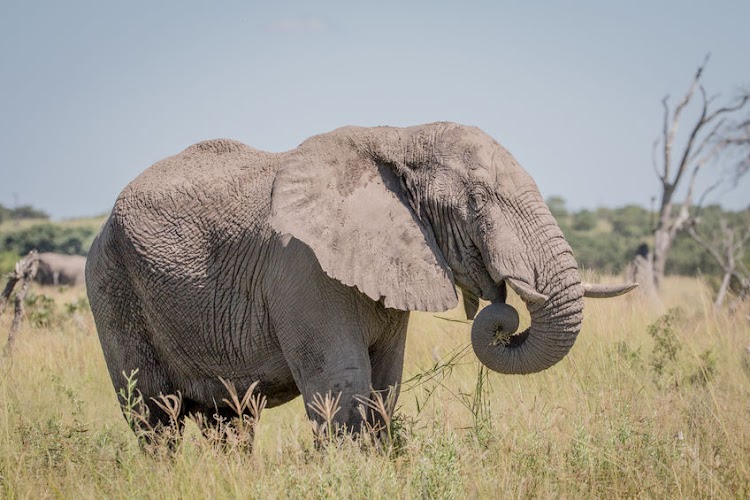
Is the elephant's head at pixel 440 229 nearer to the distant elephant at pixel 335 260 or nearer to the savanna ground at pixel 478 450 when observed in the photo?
the distant elephant at pixel 335 260

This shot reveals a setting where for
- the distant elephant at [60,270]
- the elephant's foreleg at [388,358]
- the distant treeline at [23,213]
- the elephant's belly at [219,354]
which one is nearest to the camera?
the elephant's foreleg at [388,358]

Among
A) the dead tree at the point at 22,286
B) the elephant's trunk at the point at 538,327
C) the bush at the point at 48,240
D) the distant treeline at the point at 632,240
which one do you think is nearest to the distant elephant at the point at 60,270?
the distant treeline at the point at 632,240

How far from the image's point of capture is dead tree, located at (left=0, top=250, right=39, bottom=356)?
9609 millimetres

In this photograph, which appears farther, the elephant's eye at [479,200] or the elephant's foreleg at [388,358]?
the elephant's foreleg at [388,358]

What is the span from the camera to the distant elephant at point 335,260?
480cm

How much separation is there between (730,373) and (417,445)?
13.7ft

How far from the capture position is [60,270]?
82.4 ft

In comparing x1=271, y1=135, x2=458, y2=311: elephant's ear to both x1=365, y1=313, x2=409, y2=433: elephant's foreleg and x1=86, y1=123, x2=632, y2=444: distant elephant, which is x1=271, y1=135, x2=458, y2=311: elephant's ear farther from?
x1=365, y1=313, x2=409, y2=433: elephant's foreleg

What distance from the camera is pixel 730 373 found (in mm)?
7938

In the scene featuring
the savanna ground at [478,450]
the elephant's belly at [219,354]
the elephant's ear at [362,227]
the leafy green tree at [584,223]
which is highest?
the leafy green tree at [584,223]

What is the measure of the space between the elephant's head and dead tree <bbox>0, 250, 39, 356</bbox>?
528cm

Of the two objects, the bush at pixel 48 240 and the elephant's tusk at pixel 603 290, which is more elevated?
the bush at pixel 48 240

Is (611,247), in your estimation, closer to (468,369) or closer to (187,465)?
(468,369)

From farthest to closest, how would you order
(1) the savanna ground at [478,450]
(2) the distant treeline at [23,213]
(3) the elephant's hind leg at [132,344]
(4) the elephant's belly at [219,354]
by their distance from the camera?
(2) the distant treeline at [23,213]
(3) the elephant's hind leg at [132,344]
(4) the elephant's belly at [219,354]
(1) the savanna ground at [478,450]
